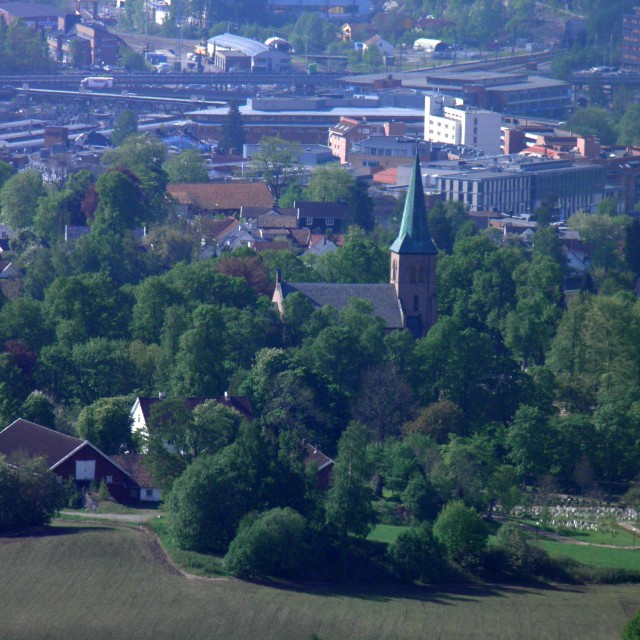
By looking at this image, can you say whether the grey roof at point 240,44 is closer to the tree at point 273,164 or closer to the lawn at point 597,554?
the tree at point 273,164

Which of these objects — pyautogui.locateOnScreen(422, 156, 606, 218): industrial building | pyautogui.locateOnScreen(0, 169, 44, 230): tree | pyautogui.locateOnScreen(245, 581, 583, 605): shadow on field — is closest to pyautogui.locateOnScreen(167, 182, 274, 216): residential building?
pyautogui.locateOnScreen(0, 169, 44, 230): tree

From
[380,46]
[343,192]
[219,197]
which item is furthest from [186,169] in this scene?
[380,46]

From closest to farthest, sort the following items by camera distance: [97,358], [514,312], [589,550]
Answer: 1. [589,550]
2. [97,358]
3. [514,312]

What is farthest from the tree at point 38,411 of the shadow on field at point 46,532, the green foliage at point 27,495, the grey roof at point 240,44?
the grey roof at point 240,44

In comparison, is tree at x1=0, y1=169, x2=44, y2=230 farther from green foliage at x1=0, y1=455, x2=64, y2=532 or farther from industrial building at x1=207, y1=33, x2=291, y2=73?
industrial building at x1=207, y1=33, x2=291, y2=73

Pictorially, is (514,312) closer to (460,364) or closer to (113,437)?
(460,364)

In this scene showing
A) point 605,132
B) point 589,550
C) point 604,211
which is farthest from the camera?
point 605,132

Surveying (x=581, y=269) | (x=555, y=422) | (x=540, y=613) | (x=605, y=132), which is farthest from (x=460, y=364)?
(x=605, y=132)
